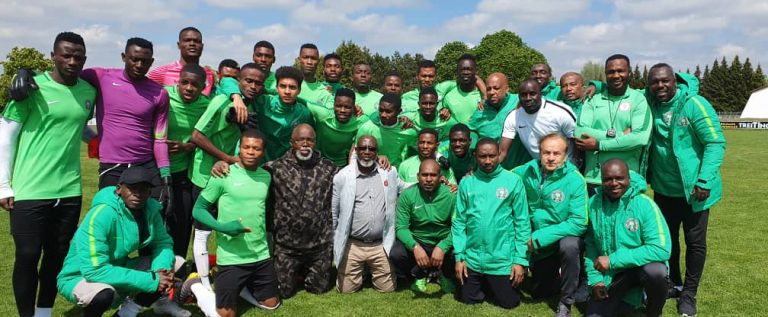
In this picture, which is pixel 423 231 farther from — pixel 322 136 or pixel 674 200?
pixel 674 200

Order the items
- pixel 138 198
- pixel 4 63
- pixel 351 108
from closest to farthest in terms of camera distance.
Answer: pixel 138 198, pixel 351 108, pixel 4 63

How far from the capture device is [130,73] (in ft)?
16.6

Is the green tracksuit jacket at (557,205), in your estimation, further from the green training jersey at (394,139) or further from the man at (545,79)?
the man at (545,79)

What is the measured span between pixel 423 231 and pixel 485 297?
1.02 meters

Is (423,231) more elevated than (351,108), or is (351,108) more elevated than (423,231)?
(351,108)

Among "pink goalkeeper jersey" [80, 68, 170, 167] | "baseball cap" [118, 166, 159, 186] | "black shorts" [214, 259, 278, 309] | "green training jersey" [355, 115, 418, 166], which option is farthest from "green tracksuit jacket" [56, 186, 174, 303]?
"green training jersey" [355, 115, 418, 166]

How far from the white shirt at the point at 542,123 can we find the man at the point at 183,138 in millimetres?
3636

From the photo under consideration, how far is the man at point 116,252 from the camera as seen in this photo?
4.39 meters

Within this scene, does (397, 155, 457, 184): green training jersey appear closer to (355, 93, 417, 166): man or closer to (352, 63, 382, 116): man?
(355, 93, 417, 166): man

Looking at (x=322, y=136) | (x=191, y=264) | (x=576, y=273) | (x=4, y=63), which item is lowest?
(x=191, y=264)

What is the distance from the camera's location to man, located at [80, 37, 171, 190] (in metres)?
4.99

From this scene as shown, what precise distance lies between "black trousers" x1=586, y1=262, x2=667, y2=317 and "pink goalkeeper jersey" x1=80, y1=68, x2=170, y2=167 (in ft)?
15.2

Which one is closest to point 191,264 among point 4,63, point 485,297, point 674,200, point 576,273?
point 485,297

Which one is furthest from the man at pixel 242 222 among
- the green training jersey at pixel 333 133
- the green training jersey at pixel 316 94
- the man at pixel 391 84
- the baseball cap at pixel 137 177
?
the man at pixel 391 84
